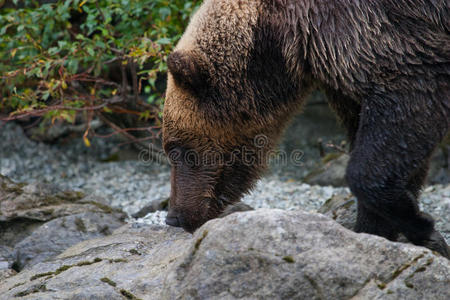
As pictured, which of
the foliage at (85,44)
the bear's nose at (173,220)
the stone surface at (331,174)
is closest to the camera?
the bear's nose at (173,220)

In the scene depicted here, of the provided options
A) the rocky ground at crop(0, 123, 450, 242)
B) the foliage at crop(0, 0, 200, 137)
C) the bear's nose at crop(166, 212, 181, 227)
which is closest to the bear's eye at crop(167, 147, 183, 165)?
the bear's nose at crop(166, 212, 181, 227)

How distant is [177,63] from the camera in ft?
12.8

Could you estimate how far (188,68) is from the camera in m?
3.87

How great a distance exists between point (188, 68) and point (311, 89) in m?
0.90

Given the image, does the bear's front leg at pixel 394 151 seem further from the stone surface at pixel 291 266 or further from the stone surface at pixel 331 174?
the stone surface at pixel 331 174

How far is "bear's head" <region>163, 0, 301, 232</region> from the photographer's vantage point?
387cm

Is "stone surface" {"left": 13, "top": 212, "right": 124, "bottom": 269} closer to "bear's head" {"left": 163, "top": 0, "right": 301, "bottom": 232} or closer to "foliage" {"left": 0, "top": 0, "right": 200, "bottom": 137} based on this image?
"bear's head" {"left": 163, "top": 0, "right": 301, "bottom": 232}

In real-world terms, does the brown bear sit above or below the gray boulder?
above

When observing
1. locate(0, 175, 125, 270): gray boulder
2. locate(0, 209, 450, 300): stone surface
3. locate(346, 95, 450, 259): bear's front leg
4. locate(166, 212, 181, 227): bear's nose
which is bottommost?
locate(0, 175, 125, 270): gray boulder

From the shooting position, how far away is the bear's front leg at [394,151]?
3.35 metres

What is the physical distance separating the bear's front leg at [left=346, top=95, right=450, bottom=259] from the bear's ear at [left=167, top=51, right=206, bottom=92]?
111 centimetres

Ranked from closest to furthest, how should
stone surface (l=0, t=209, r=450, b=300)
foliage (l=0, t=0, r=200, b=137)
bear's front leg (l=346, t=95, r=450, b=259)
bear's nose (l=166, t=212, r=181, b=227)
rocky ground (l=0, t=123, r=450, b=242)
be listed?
stone surface (l=0, t=209, r=450, b=300), bear's front leg (l=346, t=95, r=450, b=259), bear's nose (l=166, t=212, r=181, b=227), foliage (l=0, t=0, r=200, b=137), rocky ground (l=0, t=123, r=450, b=242)

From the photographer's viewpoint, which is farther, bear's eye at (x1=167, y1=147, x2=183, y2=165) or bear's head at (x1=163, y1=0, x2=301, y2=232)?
bear's eye at (x1=167, y1=147, x2=183, y2=165)

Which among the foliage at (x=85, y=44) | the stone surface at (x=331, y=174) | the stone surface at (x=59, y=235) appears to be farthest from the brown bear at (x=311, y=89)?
the stone surface at (x=331, y=174)
